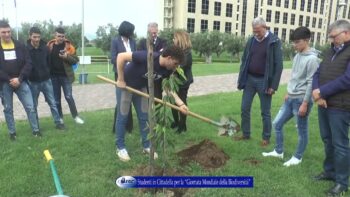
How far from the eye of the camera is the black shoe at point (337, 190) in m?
4.39

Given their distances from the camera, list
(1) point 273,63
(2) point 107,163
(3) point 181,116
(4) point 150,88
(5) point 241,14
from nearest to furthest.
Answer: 1. (4) point 150,88
2. (2) point 107,163
3. (1) point 273,63
4. (3) point 181,116
5. (5) point 241,14

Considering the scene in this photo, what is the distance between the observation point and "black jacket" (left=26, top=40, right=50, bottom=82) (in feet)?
22.2

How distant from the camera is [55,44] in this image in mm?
7406

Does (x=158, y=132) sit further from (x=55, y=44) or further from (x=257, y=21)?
(x=55, y=44)

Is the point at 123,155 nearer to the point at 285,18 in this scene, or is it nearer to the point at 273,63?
the point at 273,63

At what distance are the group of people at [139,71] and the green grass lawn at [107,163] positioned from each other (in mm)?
356

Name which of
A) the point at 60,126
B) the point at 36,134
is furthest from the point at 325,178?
the point at 60,126

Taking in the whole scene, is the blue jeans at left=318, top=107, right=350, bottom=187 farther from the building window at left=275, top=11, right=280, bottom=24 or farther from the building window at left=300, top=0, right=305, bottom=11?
the building window at left=300, top=0, right=305, bottom=11

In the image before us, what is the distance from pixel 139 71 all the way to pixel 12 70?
8.37 feet

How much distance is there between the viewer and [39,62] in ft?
22.3

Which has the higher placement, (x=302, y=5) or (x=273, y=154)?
(x=302, y=5)

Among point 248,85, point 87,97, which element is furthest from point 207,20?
point 248,85

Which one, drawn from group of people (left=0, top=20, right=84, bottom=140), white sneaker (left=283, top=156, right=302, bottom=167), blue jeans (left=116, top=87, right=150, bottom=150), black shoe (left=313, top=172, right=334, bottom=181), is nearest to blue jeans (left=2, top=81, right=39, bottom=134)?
group of people (left=0, top=20, right=84, bottom=140)

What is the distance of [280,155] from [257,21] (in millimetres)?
2043
